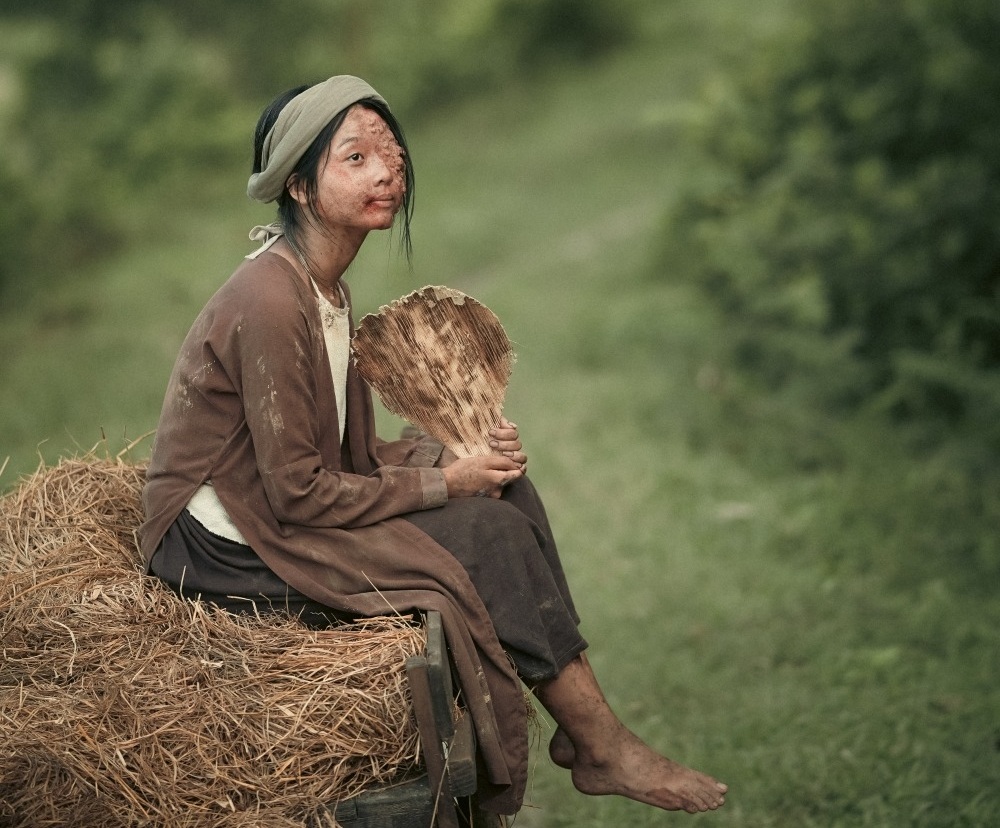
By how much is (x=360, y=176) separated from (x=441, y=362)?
21.2 inches

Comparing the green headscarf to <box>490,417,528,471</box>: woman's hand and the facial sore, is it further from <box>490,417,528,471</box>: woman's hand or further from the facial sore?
<box>490,417,528,471</box>: woman's hand

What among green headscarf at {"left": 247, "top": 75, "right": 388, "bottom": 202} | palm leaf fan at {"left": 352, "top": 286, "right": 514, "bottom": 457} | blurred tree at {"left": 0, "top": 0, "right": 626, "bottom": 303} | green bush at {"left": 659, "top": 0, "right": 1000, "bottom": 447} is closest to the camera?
green headscarf at {"left": 247, "top": 75, "right": 388, "bottom": 202}

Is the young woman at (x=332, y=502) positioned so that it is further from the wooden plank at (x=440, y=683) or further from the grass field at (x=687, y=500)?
the grass field at (x=687, y=500)

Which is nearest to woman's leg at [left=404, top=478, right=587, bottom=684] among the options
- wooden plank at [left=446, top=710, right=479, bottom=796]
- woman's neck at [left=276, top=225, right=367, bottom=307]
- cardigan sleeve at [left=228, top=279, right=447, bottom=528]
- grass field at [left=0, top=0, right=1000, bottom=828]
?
cardigan sleeve at [left=228, top=279, right=447, bottom=528]

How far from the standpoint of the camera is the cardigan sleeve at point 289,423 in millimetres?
2908

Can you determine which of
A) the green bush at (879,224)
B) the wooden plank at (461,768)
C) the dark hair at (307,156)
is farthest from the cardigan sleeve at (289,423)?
the green bush at (879,224)

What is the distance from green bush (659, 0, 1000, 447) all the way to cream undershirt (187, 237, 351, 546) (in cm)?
497

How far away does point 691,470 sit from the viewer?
7.07 m

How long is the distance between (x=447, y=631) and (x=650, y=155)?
1271 cm

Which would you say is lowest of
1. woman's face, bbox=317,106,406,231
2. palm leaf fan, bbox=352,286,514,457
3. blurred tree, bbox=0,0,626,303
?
palm leaf fan, bbox=352,286,514,457

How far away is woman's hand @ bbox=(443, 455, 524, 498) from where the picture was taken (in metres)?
3.11

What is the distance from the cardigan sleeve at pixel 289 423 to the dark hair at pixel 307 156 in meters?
0.26

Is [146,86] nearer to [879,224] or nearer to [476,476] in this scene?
[879,224]

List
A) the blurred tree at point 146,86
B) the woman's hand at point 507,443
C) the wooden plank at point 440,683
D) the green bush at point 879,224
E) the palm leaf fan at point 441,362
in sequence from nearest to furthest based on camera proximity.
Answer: the wooden plank at point 440,683
the palm leaf fan at point 441,362
the woman's hand at point 507,443
the green bush at point 879,224
the blurred tree at point 146,86
